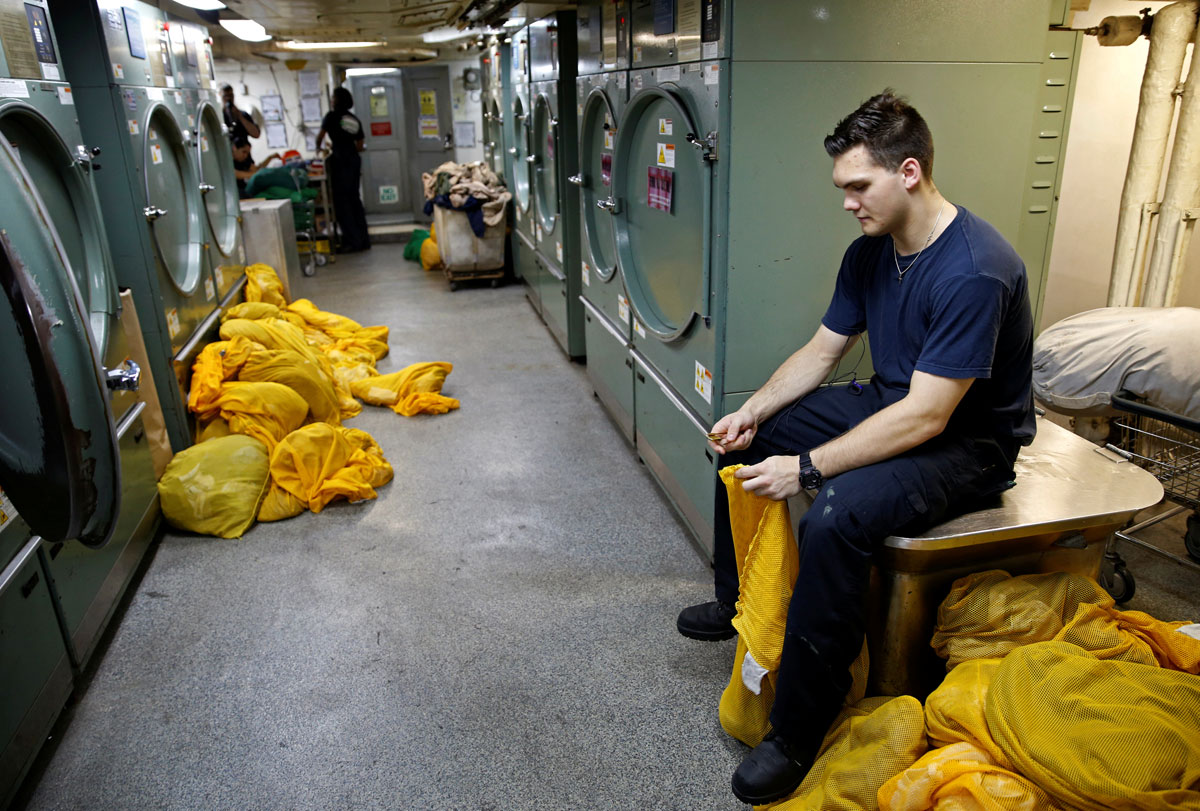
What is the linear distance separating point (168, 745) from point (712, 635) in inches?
63.2

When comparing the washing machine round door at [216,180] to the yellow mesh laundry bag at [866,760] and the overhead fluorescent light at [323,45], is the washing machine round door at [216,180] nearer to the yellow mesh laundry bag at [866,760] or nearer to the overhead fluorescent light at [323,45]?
the overhead fluorescent light at [323,45]

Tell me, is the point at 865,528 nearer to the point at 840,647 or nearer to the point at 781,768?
the point at 840,647

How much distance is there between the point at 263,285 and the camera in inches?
206

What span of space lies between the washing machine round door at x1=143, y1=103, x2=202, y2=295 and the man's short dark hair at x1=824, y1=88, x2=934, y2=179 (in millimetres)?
2923

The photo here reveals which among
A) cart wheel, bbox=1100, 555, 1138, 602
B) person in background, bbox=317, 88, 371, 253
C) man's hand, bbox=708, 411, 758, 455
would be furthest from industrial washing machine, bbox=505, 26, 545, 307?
cart wheel, bbox=1100, 555, 1138, 602

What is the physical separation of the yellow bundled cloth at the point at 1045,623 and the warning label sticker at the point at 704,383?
3.41ft

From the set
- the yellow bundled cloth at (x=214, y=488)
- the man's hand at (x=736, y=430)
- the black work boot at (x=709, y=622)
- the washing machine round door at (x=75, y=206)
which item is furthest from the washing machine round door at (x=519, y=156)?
the black work boot at (x=709, y=622)

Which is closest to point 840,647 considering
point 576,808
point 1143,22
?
point 576,808

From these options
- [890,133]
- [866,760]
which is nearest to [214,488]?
[866,760]

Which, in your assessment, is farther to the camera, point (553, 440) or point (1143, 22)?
point (553, 440)

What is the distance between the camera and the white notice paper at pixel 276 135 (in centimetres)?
1048

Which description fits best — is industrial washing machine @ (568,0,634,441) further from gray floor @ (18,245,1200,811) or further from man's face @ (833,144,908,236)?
man's face @ (833,144,908,236)

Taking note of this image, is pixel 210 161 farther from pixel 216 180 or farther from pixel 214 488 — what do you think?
pixel 214 488

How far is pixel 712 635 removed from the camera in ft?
8.44
